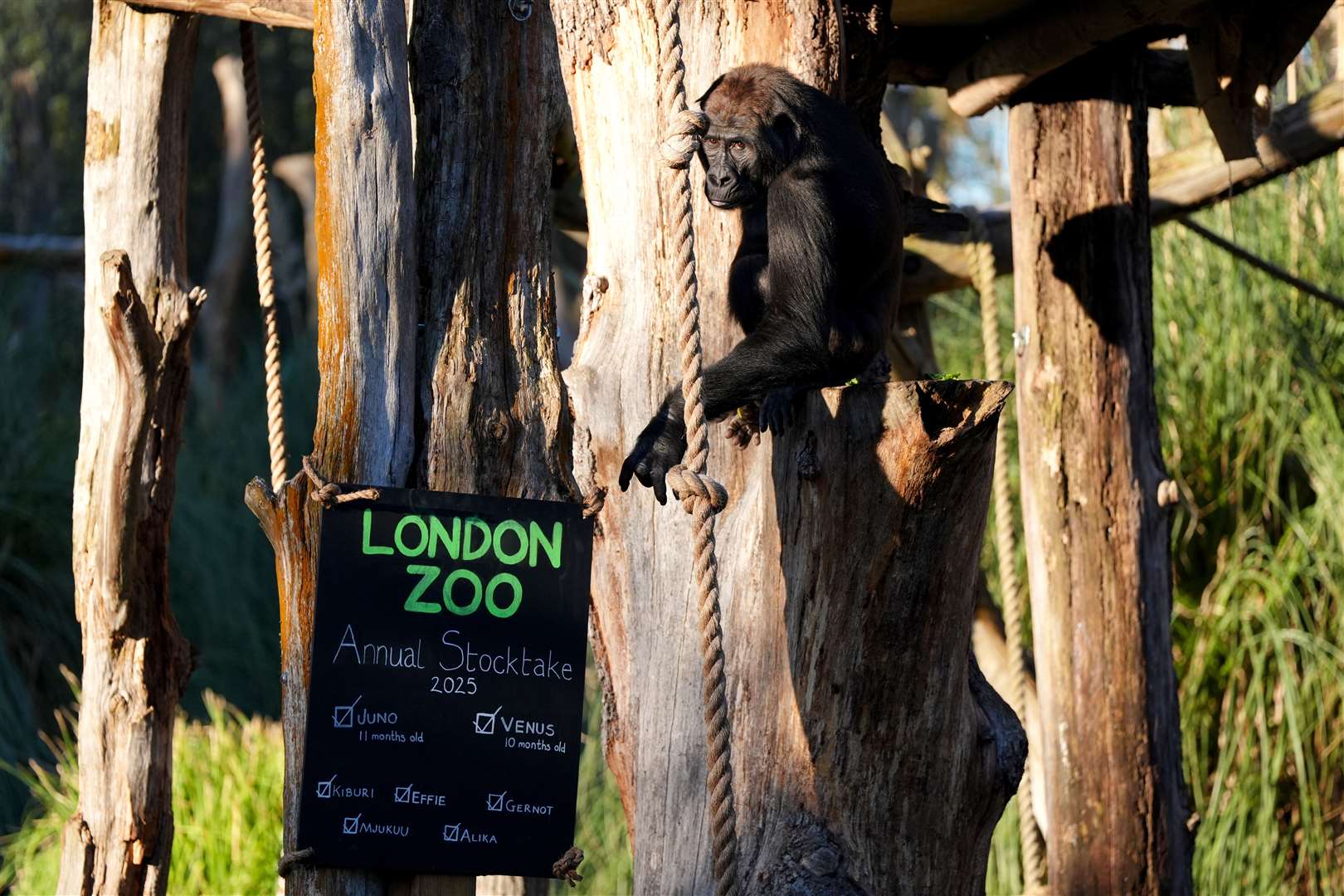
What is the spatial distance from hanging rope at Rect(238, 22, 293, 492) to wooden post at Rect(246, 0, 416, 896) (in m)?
0.46

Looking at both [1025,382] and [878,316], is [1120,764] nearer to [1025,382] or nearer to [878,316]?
[1025,382]

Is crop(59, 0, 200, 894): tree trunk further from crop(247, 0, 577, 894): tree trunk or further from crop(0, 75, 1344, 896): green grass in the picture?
crop(0, 75, 1344, 896): green grass

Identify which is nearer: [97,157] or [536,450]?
[536,450]

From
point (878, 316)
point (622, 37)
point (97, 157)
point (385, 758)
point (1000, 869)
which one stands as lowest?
point (1000, 869)

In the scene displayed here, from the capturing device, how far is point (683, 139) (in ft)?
5.88

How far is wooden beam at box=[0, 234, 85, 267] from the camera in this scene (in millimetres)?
6707

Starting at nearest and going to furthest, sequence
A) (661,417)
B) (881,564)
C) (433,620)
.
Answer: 1. (881,564)
2. (433,620)
3. (661,417)

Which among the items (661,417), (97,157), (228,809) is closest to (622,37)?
(661,417)

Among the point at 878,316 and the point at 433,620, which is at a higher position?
the point at 878,316

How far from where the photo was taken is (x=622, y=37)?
6.93ft

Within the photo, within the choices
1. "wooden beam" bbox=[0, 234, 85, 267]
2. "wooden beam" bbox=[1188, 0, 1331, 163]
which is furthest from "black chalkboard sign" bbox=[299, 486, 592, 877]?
"wooden beam" bbox=[0, 234, 85, 267]

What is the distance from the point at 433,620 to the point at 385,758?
0.20 meters

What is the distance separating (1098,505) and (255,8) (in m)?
2.16

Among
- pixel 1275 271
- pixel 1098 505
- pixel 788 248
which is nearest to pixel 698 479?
pixel 788 248
